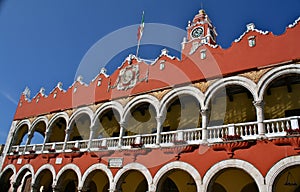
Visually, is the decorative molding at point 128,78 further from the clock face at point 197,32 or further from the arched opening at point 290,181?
the clock face at point 197,32

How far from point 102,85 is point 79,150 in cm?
500

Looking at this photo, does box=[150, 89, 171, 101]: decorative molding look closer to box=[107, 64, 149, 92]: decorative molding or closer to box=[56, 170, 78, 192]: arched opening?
box=[107, 64, 149, 92]: decorative molding

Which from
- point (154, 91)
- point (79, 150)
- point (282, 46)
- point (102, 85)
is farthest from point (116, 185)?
point (282, 46)

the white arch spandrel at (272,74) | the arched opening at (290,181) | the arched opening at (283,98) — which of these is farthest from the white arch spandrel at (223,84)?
the arched opening at (290,181)

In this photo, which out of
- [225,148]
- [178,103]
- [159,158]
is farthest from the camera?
[178,103]

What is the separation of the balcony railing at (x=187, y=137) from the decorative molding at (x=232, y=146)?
240 mm

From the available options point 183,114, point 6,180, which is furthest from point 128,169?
point 6,180

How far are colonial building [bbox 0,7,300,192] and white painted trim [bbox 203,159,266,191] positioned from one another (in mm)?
44

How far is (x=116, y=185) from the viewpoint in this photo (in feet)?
49.4

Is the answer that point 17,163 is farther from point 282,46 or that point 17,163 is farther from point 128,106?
point 282,46

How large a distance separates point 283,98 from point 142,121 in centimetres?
913

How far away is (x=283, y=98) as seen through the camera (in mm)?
14320

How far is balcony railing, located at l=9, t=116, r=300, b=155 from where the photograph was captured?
38.9ft

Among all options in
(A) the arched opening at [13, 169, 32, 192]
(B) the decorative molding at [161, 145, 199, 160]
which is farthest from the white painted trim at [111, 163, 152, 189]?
(A) the arched opening at [13, 169, 32, 192]
